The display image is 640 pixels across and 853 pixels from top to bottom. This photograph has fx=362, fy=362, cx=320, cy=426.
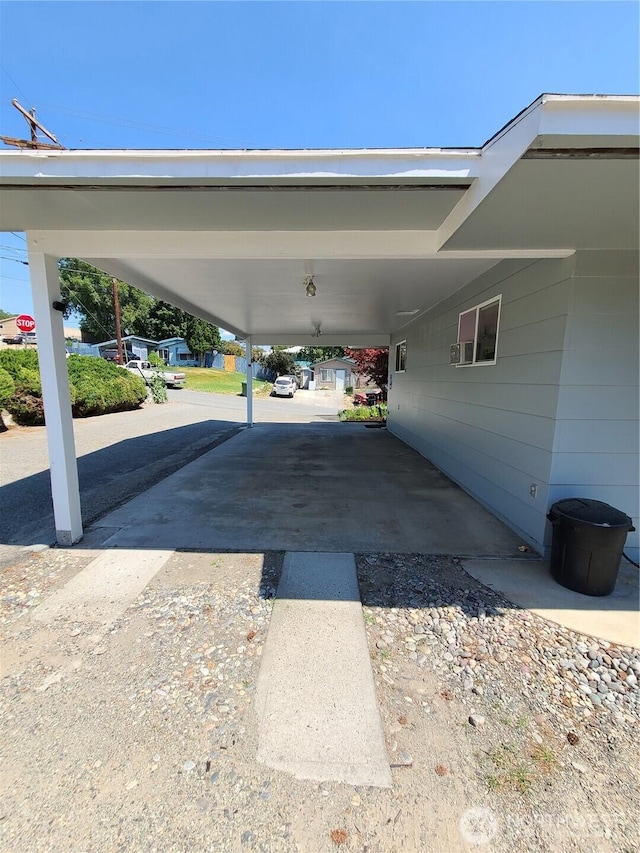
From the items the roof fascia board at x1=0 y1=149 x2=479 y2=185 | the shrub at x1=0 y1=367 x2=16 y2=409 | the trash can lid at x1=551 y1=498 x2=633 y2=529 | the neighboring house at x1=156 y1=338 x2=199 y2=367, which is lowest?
the trash can lid at x1=551 y1=498 x2=633 y2=529

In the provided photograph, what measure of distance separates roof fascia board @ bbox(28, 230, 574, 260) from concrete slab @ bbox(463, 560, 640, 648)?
105 inches

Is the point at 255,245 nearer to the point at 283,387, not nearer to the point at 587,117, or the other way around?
the point at 587,117

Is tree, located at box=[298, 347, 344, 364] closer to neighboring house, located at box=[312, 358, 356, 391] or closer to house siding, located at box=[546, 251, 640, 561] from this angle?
neighboring house, located at box=[312, 358, 356, 391]

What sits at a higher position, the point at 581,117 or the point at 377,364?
the point at 581,117

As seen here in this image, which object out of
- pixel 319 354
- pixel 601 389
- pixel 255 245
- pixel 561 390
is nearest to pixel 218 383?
pixel 319 354

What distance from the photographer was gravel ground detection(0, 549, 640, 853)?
131 centimetres

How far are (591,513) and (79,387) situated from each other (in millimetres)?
13067

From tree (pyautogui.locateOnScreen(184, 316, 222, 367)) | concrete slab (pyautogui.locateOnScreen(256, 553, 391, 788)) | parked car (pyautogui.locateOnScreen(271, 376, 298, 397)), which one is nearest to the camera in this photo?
concrete slab (pyautogui.locateOnScreen(256, 553, 391, 788))

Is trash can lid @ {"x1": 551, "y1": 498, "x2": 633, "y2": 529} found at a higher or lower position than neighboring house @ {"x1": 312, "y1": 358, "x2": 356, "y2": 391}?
lower

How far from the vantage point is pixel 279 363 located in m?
36.1


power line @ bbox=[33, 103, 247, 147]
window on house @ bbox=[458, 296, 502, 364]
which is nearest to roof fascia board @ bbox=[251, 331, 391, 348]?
power line @ bbox=[33, 103, 247, 147]

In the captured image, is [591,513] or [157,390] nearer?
[591,513]

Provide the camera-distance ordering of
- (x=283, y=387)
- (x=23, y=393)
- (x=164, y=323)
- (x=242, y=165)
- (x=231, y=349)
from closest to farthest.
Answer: (x=242, y=165) < (x=23, y=393) < (x=283, y=387) < (x=164, y=323) < (x=231, y=349)

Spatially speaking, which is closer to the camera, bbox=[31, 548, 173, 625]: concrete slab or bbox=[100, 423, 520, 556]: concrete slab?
bbox=[31, 548, 173, 625]: concrete slab
